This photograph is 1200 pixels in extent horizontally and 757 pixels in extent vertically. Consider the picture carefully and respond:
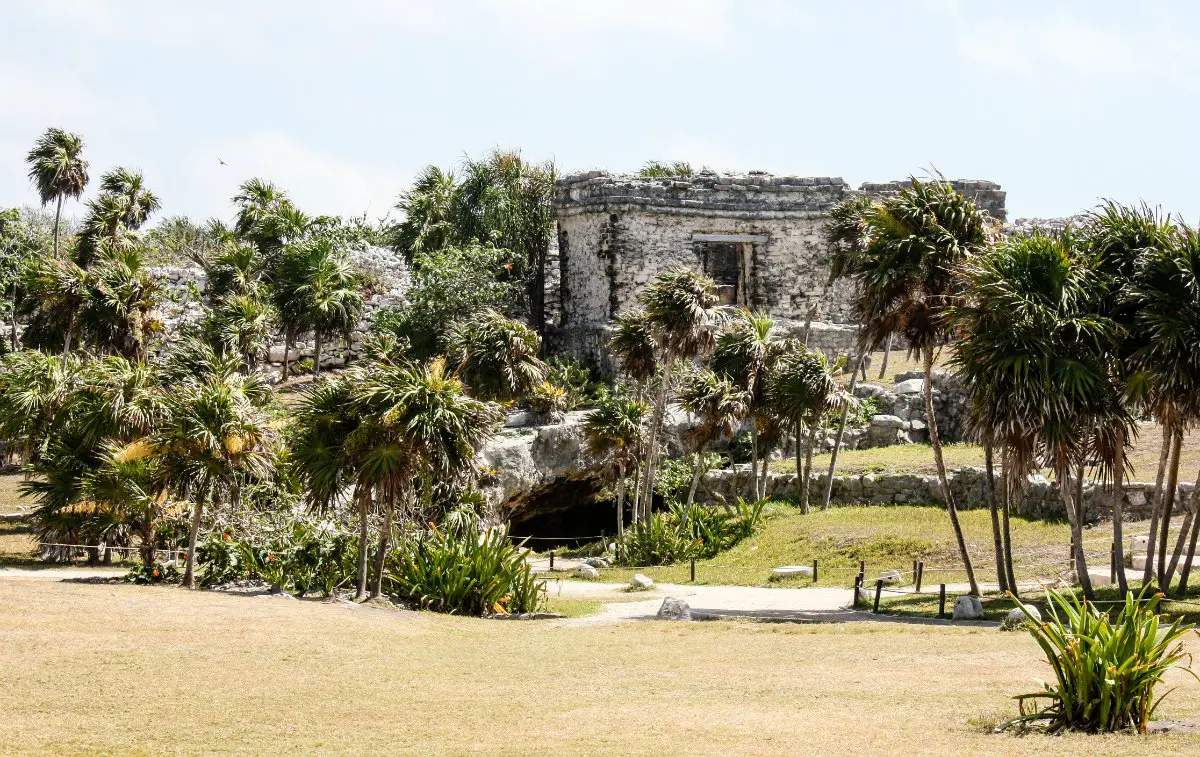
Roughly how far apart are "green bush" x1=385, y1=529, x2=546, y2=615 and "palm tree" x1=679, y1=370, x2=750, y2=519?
800cm

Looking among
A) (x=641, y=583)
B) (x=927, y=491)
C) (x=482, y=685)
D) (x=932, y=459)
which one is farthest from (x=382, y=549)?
(x=932, y=459)

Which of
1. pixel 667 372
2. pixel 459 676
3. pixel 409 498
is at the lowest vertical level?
pixel 459 676

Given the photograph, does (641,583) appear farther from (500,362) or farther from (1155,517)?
(1155,517)

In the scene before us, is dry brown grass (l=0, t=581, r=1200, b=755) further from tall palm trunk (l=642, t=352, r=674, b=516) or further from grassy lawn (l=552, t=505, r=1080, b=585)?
tall palm trunk (l=642, t=352, r=674, b=516)

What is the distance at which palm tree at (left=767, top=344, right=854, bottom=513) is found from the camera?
81.7ft

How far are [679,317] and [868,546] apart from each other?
5.27m

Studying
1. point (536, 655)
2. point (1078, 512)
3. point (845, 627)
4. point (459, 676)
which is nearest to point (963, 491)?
point (1078, 512)

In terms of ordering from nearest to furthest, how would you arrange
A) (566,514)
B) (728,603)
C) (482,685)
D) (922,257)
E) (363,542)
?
(482,685) < (363,542) < (922,257) < (728,603) < (566,514)

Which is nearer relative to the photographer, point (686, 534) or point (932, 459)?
point (686, 534)

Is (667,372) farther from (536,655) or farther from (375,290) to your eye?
(375,290)

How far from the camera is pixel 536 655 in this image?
12.8 m

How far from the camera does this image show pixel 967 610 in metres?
15.6

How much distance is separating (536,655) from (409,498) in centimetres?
638

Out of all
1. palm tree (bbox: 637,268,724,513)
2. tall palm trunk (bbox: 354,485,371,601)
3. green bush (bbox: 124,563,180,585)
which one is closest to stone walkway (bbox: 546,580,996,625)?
tall palm trunk (bbox: 354,485,371,601)
